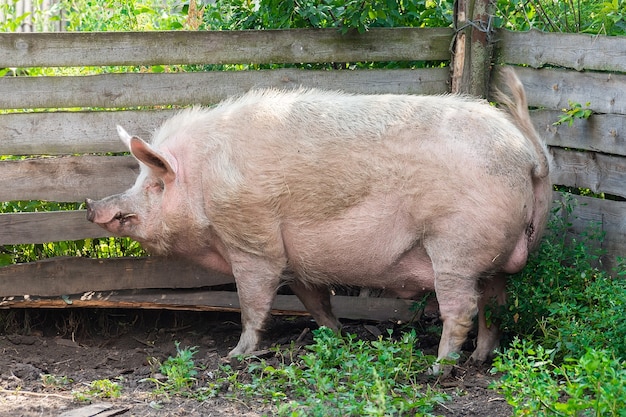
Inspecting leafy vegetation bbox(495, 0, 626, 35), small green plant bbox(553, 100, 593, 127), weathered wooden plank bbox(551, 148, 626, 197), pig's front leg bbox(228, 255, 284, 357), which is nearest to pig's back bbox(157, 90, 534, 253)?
pig's front leg bbox(228, 255, 284, 357)

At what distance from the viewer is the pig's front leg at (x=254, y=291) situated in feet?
18.8

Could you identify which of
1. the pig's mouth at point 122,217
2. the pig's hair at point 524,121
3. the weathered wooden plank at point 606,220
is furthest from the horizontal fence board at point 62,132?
the weathered wooden plank at point 606,220

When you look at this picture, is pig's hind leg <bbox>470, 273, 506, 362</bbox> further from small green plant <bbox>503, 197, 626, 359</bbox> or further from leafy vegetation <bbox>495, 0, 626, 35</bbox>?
leafy vegetation <bbox>495, 0, 626, 35</bbox>

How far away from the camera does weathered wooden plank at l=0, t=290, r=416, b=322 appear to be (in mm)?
6621

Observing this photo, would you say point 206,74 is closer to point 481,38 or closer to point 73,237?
point 73,237

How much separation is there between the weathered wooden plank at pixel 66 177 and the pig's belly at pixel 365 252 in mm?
1562

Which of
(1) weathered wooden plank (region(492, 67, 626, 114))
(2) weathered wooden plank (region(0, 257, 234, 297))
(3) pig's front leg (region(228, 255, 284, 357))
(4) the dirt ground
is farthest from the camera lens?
(2) weathered wooden plank (region(0, 257, 234, 297))

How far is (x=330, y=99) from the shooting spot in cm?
583

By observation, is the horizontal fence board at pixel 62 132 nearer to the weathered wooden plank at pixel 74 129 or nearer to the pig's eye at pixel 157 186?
the weathered wooden plank at pixel 74 129

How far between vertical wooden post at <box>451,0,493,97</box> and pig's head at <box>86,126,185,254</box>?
216cm

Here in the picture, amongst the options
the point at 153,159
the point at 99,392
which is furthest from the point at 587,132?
the point at 99,392

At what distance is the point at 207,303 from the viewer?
673cm

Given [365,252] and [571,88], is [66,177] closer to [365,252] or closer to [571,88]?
[365,252]

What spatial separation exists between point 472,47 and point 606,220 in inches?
60.9
